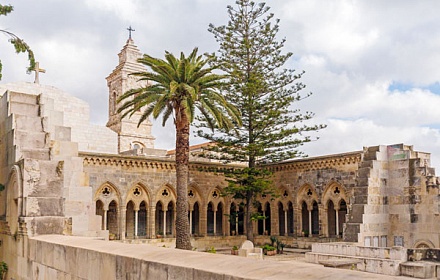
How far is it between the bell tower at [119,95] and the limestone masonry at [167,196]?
9.58 meters

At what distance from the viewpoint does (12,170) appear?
8.86m

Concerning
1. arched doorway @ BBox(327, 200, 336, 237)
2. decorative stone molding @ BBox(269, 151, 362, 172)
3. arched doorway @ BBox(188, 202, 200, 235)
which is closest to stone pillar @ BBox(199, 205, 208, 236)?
arched doorway @ BBox(188, 202, 200, 235)

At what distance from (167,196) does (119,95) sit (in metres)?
22.6

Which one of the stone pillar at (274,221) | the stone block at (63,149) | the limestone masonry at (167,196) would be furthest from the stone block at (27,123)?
the stone pillar at (274,221)

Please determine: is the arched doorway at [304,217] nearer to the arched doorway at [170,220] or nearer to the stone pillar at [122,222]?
the arched doorway at [170,220]

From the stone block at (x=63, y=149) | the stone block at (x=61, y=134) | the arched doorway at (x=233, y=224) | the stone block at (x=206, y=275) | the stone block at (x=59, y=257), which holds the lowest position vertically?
the arched doorway at (x=233, y=224)

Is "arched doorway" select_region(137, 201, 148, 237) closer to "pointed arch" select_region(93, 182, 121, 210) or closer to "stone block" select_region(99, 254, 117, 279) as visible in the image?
"pointed arch" select_region(93, 182, 121, 210)

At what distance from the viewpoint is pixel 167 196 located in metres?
22.0

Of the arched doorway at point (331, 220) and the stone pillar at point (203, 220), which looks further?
the stone pillar at point (203, 220)

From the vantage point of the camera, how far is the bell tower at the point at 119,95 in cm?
4250

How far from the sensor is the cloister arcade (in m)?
20.5

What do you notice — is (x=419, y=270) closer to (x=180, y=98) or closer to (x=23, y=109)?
(x=23, y=109)

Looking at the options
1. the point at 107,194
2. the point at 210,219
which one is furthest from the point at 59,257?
the point at 210,219

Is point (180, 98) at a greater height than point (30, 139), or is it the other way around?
point (180, 98)
